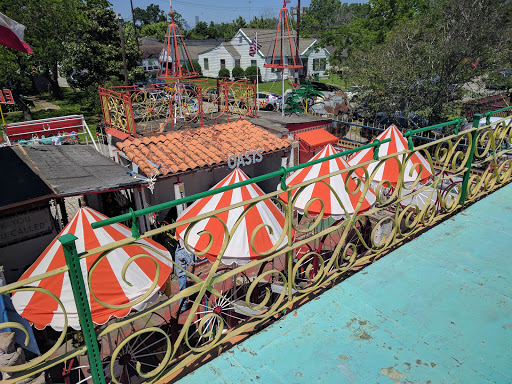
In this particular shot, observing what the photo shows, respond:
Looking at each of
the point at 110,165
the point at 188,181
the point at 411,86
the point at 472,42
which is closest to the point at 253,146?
the point at 188,181

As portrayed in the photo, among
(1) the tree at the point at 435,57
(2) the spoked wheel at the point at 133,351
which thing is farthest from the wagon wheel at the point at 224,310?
(1) the tree at the point at 435,57

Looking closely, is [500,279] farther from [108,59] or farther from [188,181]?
[108,59]

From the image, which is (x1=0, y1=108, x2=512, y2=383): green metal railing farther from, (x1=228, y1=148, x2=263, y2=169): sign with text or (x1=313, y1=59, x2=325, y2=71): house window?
(x1=313, y1=59, x2=325, y2=71): house window

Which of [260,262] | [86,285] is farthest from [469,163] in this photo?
[86,285]

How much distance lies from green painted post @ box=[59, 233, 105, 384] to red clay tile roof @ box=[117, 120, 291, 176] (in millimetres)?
8717

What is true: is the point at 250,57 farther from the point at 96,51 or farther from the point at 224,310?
the point at 224,310

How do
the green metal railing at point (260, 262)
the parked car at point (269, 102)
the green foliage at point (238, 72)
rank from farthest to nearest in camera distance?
1. the green foliage at point (238, 72)
2. the parked car at point (269, 102)
3. the green metal railing at point (260, 262)

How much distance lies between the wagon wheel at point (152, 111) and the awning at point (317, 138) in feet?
18.3

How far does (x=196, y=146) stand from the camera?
12.2 metres

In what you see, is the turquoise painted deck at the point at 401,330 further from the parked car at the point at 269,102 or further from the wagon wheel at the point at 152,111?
the parked car at the point at 269,102

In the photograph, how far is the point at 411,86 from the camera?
1867 cm

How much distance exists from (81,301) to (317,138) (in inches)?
535

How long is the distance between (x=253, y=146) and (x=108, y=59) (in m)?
22.4

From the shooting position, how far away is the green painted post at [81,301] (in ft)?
5.18
